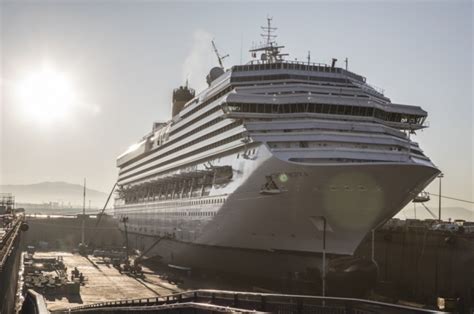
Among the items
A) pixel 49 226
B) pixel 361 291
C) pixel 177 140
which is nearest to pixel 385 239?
pixel 361 291

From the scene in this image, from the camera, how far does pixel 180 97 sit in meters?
78.2

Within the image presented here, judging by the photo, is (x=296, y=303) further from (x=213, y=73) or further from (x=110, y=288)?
(x=213, y=73)

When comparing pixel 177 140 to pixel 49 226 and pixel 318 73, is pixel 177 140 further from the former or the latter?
pixel 49 226

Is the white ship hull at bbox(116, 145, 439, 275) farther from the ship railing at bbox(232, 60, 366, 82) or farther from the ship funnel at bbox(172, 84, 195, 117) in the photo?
the ship funnel at bbox(172, 84, 195, 117)

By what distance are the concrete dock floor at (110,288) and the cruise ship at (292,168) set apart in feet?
12.5

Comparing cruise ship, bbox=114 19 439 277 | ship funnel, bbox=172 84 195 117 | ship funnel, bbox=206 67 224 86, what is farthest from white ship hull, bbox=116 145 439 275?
ship funnel, bbox=172 84 195 117

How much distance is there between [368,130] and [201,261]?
1751 centimetres

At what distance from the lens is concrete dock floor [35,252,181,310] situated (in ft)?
131

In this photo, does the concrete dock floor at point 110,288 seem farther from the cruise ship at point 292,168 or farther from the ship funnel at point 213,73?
the ship funnel at point 213,73

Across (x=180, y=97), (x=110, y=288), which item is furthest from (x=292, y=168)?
(x=180, y=97)

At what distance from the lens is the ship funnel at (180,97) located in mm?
77375

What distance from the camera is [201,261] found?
4688cm

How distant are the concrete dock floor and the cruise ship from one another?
3.82 m

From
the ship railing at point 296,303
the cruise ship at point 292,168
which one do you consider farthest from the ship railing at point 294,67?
the ship railing at point 296,303
